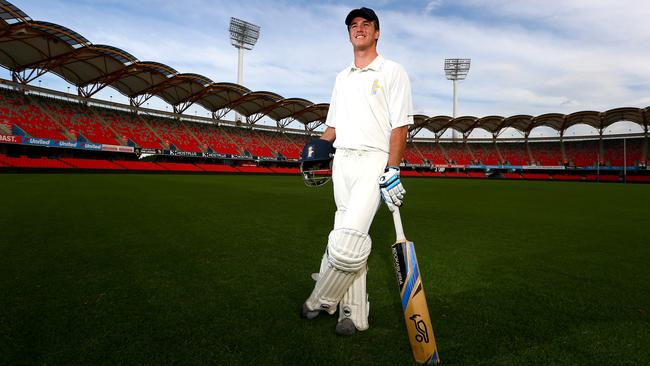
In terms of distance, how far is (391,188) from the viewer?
7.91ft

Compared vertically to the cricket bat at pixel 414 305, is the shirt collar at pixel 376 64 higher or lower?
higher

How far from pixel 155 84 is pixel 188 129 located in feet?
33.4

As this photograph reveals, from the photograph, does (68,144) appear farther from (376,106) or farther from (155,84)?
(376,106)

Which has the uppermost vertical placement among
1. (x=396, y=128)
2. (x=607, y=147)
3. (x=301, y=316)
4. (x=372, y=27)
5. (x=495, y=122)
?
(x=495, y=122)

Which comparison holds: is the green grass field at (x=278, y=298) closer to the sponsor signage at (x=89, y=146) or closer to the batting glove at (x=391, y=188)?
the batting glove at (x=391, y=188)

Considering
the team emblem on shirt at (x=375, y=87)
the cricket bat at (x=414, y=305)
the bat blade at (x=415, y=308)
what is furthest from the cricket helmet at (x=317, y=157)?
the bat blade at (x=415, y=308)

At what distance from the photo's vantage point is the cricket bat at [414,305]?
7.31 ft

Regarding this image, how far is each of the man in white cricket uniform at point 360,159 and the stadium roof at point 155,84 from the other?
3469 centimetres

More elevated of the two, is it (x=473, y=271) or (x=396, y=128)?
(x=396, y=128)

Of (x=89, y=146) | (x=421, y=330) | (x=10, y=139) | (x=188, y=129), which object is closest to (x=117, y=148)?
(x=89, y=146)

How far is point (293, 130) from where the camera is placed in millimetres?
63219

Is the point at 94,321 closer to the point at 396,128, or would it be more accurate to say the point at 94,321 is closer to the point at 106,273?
the point at 106,273

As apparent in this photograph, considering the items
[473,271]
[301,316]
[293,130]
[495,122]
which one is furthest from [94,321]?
[495,122]

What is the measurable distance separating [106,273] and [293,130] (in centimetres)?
6037
